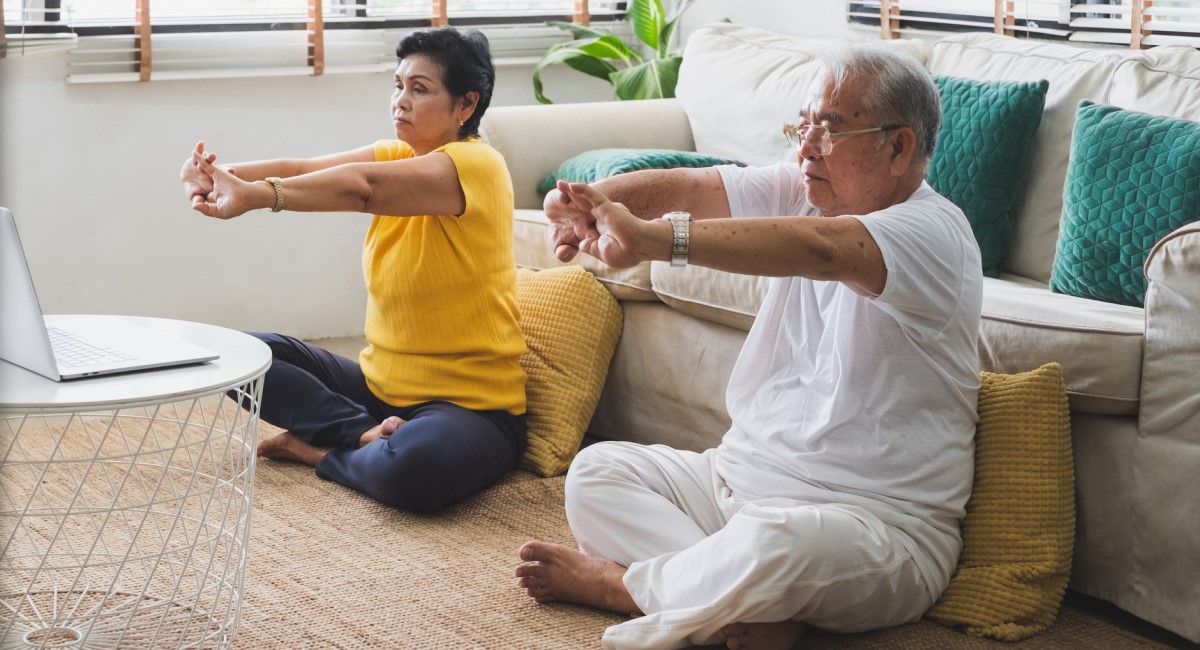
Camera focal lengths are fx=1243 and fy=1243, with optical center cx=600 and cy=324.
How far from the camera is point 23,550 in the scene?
2086 mm

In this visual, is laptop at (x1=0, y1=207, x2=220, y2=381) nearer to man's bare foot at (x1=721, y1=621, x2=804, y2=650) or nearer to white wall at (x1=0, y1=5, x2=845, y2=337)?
man's bare foot at (x1=721, y1=621, x2=804, y2=650)

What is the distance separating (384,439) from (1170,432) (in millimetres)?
1359

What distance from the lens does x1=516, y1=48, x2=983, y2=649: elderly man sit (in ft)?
5.32

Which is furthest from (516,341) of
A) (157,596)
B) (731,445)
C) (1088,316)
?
(1088,316)

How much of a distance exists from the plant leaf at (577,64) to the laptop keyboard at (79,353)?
2334mm

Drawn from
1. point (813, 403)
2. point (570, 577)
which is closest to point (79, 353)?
point (570, 577)

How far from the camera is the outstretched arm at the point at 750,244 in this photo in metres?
1.55

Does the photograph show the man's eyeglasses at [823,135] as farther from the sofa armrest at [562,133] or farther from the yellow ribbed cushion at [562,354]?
the sofa armrest at [562,133]

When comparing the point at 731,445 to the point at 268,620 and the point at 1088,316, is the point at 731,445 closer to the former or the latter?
the point at 1088,316

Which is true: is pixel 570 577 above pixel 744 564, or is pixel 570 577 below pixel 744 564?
below

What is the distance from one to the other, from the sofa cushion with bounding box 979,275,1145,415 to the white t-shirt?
195 millimetres

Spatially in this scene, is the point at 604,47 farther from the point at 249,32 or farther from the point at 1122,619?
the point at 1122,619

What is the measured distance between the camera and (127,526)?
6.33 ft

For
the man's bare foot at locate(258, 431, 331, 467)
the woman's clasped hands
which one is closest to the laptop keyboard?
the woman's clasped hands
